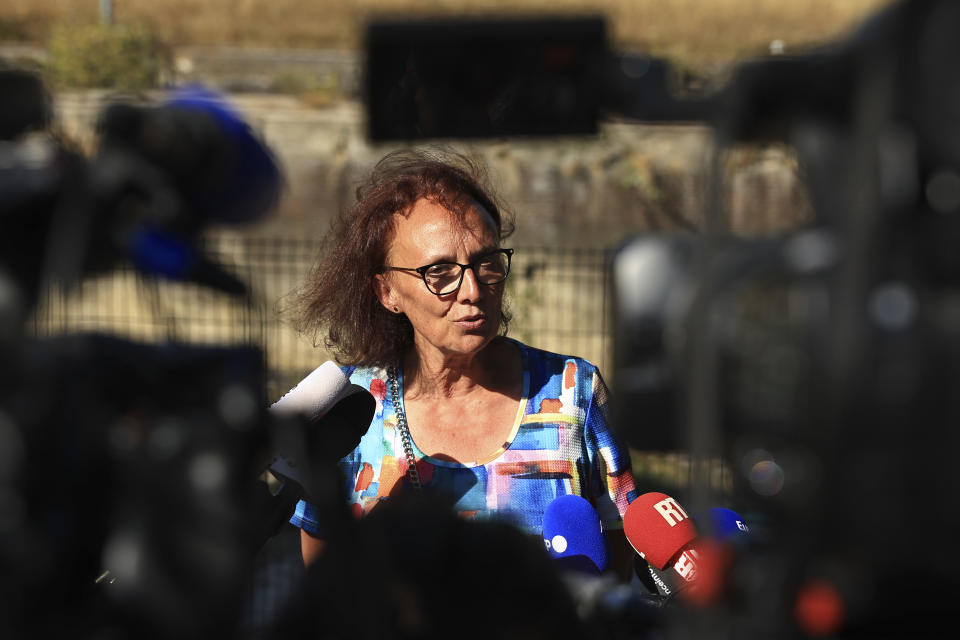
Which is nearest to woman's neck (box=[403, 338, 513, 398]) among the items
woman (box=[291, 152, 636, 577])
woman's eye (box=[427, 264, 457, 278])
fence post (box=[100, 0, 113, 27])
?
woman (box=[291, 152, 636, 577])

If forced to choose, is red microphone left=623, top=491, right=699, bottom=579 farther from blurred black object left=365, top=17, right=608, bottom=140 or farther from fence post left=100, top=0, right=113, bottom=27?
fence post left=100, top=0, right=113, bottom=27

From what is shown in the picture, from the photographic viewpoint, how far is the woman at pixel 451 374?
8.14 ft

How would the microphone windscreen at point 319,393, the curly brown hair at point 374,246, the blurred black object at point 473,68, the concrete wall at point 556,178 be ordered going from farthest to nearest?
the concrete wall at point 556,178 → the curly brown hair at point 374,246 → the microphone windscreen at point 319,393 → the blurred black object at point 473,68

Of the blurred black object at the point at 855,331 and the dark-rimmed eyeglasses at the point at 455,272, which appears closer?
the blurred black object at the point at 855,331

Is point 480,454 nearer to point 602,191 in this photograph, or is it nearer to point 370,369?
point 370,369

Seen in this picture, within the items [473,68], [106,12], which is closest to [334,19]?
[106,12]

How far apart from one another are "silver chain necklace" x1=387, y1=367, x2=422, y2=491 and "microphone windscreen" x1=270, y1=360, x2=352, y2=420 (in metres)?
0.50

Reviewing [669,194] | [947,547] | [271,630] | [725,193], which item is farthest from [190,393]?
[669,194]

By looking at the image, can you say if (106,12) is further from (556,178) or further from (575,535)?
(575,535)

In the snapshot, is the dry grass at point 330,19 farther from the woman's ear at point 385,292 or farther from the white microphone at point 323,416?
the white microphone at point 323,416

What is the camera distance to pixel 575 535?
2256 millimetres

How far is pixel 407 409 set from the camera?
262 cm

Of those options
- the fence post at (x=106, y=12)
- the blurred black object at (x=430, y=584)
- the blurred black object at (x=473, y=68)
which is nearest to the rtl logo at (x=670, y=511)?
the blurred black object at (x=430, y=584)

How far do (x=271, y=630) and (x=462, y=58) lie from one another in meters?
0.71
